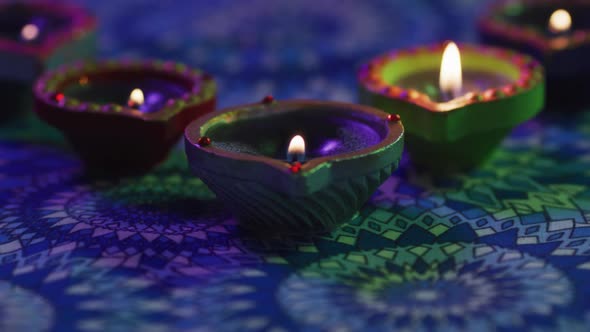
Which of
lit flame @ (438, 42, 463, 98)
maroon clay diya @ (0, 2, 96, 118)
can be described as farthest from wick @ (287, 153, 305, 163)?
maroon clay diya @ (0, 2, 96, 118)

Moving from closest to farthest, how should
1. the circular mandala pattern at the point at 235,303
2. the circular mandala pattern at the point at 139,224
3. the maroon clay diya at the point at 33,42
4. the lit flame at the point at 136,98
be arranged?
the circular mandala pattern at the point at 235,303 → the circular mandala pattern at the point at 139,224 → the lit flame at the point at 136,98 → the maroon clay diya at the point at 33,42

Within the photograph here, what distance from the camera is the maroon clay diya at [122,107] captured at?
1.19 m

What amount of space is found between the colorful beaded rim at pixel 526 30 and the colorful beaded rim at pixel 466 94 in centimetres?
4

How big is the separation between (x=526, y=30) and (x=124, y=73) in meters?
0.68

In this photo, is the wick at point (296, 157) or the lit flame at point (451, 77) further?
the lit flame at point (451, 77)

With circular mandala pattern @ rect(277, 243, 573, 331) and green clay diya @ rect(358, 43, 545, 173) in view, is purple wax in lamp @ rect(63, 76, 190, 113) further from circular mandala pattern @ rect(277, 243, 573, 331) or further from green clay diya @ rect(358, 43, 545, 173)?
circular mandala pattern @ rect(277, 243, 573, 331)

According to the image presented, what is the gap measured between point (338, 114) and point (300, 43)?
641 mm

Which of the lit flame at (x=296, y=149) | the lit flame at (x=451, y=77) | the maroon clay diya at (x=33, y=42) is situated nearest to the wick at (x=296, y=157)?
the lit flame at (x=296, y=149)

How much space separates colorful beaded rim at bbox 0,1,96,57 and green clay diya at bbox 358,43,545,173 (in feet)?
1.71

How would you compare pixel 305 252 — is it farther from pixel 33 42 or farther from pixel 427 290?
pixel 33 42

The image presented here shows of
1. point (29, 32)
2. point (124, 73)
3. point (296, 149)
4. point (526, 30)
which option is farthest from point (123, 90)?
point (526, 30)

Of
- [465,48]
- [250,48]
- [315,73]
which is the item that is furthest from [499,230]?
[250,48]

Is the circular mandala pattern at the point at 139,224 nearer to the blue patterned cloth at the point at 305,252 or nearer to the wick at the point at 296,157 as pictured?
the blue patterned cloth at the point at 305,252

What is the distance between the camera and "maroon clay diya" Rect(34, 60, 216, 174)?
1.19 meters
